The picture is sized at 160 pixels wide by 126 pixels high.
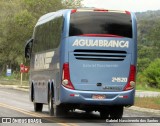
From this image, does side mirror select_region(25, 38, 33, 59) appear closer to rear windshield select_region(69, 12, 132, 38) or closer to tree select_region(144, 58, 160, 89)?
rear windshield select_region(69, 12, 132, 38)

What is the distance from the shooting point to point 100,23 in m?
18.6

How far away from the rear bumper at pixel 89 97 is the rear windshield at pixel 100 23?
71.7 inches

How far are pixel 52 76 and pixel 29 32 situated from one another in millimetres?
51196

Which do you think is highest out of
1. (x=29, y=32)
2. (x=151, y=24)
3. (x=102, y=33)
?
(x=151, y=24)

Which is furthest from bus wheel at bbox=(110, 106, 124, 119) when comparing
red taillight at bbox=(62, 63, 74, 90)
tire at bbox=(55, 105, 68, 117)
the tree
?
the tree

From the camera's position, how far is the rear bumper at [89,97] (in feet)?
59.5

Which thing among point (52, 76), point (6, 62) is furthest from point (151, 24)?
point (52, 76)

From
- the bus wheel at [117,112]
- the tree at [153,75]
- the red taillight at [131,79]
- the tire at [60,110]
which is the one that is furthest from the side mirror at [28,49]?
the tree at [153,75]

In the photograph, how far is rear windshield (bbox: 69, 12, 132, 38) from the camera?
1845 centimetres

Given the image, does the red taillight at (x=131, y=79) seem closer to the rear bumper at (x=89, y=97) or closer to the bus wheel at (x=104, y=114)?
the rear bumper at (x=89, y=97)

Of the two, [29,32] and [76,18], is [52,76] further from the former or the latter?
[29,32]

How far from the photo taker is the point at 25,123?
55.6 feet

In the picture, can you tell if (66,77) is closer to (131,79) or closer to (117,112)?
(131,79)

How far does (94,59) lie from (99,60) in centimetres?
16
